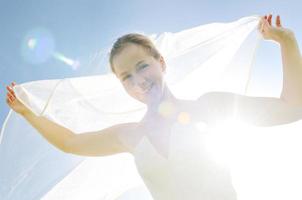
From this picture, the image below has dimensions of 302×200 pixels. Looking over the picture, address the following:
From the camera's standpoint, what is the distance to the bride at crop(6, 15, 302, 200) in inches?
133

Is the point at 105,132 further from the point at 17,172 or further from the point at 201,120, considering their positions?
the point at 17,172

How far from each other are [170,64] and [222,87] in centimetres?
71

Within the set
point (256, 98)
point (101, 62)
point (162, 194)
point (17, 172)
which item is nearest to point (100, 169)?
point (17, 172)

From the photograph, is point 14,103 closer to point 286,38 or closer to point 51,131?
point 51,131

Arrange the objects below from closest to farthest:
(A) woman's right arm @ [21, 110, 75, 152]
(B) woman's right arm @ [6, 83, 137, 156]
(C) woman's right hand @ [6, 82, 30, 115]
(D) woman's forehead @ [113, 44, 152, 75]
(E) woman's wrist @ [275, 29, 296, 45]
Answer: (E) woman's wrist @ [275, 29, 296, 45] < (D) woman's forehead @ [113, 44, 152, 75] < (B) woman's right arm @ [6, 83, 137, 156] < (A) woman's right arm @ [21, 110, 75, 152] < (C) woman's right hand @ [6, 82, 30, 115]

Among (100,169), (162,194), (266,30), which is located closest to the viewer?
(162,194)

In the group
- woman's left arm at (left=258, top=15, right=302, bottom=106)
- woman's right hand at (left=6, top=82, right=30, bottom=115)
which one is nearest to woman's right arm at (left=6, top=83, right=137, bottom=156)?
woman's right hand at (left=6, top=82, right=30, bottom=115)

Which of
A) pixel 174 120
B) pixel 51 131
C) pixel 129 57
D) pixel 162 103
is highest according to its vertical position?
pixel 129 57

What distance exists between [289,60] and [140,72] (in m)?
1.29

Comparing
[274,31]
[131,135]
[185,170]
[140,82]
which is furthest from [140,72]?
[274,31]

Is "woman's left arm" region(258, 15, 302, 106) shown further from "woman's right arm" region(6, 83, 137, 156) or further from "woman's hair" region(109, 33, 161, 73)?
"woman's right arm" region(6, 83, 137, 156)

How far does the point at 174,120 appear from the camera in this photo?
3.74 meters

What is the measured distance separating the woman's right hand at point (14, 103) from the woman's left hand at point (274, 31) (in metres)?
2.56

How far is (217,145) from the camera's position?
3.72m
